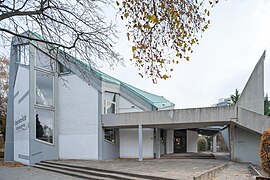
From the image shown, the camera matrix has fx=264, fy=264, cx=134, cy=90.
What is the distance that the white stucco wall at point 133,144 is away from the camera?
17.9m

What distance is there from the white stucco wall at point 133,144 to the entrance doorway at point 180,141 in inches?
251

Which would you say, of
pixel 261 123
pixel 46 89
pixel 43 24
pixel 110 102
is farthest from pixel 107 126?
pixel 43 24

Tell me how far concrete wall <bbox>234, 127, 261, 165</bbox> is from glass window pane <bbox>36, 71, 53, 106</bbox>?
12.1 metres

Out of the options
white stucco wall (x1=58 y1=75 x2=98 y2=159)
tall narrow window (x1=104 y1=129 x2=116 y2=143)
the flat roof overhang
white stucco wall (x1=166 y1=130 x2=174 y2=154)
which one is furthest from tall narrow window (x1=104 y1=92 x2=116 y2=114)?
white stucco wall (x1=166 y1=130 x2=174 y2=154)

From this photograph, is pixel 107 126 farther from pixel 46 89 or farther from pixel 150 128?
pixel 46 89

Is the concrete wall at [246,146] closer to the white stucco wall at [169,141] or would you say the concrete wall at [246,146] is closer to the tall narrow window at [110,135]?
the white stucco wall at [169,141]

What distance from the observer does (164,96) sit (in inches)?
1096

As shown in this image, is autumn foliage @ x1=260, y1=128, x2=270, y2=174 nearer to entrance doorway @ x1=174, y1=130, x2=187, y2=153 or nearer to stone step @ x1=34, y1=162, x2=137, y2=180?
stone step @ x1=34, y1=162, x2=137, y2=180

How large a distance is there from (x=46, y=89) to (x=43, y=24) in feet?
39.7

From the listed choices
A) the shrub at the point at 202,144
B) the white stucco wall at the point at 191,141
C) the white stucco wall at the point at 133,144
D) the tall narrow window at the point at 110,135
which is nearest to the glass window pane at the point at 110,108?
the tall narrow window at the point at 110,135

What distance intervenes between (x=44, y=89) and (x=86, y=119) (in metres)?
3.45

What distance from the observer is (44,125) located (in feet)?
56.7

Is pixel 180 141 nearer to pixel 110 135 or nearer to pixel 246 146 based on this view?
pixel 110 135

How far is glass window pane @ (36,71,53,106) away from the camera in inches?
675
